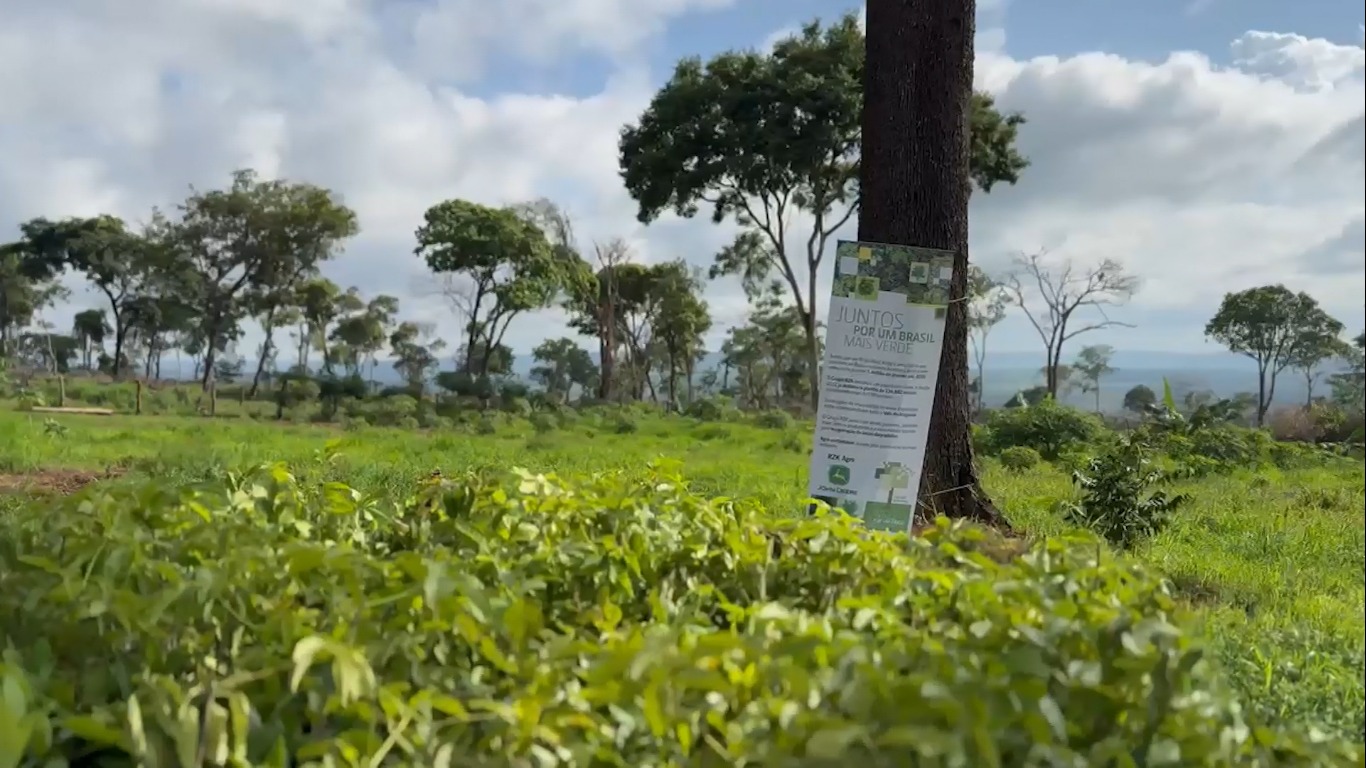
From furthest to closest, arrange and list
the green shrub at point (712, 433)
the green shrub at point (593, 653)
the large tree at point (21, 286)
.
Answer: the large tree at point (21, 286) → the green shrub at point (712, 433) → the green shrub at point (593, 653)

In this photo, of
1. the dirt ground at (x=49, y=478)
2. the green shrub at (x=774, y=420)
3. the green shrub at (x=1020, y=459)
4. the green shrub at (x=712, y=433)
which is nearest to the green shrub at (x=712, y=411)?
the green shrub at (x=774, y=420)

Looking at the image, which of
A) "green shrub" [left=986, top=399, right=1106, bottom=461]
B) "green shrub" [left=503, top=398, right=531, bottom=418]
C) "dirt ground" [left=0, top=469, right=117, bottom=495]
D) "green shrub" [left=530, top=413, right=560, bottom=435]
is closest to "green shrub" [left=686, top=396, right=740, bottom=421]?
"green shrub" [left=503, top=398, right=531, bottom=418]

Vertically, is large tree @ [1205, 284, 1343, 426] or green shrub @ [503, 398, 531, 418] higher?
large tree @ [1205, 284, 1343, 426]

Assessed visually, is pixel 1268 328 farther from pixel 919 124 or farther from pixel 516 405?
pixel 516 405

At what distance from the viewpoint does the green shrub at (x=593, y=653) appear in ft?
2.65

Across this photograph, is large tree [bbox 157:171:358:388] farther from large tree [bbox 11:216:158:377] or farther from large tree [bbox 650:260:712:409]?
large tree [bbox 650:260:712:409]

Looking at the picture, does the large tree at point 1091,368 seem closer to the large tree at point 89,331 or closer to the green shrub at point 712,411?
the green shrub at point 712,411

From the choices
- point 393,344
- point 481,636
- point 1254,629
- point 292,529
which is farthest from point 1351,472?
point 393,344

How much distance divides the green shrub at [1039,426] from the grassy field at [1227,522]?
1461 millimetres

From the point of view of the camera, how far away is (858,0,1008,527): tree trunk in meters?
2.62

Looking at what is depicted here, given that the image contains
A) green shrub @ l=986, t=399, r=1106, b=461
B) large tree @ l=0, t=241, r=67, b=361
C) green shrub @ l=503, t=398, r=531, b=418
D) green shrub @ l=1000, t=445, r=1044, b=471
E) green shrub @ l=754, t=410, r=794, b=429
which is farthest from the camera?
large tree @ l=0, t=241, r=67, b=361

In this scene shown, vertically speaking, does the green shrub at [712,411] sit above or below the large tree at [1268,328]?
below

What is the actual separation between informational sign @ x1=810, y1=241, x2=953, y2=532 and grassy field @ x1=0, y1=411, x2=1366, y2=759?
0.35m

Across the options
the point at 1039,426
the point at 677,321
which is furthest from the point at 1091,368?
the point at 677,321
